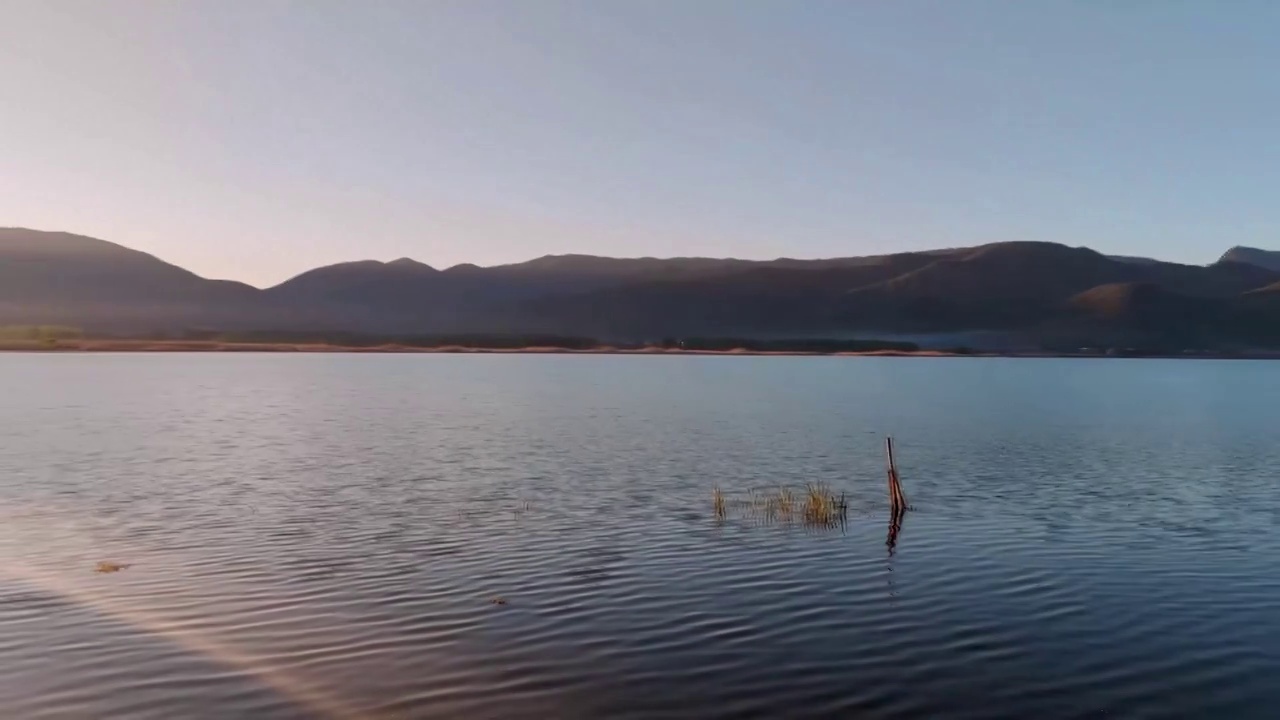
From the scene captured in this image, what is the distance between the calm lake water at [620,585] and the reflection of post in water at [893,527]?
26 cm

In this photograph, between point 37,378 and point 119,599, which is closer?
point 119,599

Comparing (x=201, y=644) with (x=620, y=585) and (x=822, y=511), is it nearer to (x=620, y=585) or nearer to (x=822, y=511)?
(x=620, y=585)

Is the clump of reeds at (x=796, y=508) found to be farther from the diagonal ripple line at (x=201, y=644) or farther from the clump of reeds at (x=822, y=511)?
the diagonal ripple line at (x=201, y=644)

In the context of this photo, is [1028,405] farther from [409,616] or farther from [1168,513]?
[409,616]

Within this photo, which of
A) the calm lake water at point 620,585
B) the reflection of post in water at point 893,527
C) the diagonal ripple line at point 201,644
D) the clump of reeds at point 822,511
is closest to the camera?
the diagonal ripple line at point 201,644

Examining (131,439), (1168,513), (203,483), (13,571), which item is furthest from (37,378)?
(1168,513)

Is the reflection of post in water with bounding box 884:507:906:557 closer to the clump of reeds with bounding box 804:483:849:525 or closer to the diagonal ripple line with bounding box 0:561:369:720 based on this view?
the clump of reeds with bounding box 804:483:849:525

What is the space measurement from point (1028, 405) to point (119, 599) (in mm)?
90989

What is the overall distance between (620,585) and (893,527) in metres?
10.9

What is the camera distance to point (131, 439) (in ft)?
188

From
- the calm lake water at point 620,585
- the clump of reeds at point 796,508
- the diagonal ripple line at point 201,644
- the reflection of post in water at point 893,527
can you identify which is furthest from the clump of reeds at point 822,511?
the diagonal ripple line at point 201,644

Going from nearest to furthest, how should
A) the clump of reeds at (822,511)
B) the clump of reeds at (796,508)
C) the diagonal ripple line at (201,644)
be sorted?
the diagonal ripple line at (201,644)
the clump of reeds at (822,511)
the clump of reeds at (796,508)

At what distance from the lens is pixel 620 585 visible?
877 inches

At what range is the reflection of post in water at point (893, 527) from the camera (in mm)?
27194
